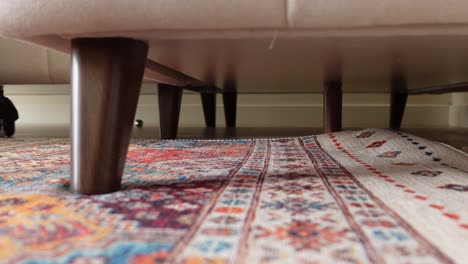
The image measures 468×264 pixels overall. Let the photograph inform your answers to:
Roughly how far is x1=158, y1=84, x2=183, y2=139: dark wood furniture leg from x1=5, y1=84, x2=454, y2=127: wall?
1109 millimetres

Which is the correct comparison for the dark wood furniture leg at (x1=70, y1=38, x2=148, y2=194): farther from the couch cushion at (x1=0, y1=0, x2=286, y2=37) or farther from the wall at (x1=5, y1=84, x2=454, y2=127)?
the wall at (x1=5, y1=84, x2=454, y2=127)

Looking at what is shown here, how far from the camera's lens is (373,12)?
1.62 ft

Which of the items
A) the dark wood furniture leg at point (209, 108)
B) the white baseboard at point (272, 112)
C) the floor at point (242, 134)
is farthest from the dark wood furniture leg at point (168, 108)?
the white baseboard at point (272, 112)

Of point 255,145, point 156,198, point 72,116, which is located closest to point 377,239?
point 156,198

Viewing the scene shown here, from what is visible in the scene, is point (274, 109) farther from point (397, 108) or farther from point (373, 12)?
point (373, 12)

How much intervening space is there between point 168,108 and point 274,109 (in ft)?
4.46

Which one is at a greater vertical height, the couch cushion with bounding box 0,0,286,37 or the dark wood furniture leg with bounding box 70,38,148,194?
the couch cushion with bounding box 0,0,286,37

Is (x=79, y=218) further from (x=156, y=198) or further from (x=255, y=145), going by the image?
(x=255, y=145)

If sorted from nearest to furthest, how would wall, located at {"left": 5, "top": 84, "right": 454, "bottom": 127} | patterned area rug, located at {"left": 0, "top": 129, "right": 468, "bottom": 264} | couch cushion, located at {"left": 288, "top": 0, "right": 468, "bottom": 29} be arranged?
patterned area rug, located at {"left": 0, "top": 129, "right": 468, "bottom": 264} → couch cushion, located at {"left": 288, "top": 0, "right": 468, "bottom": 29} → wall, located at {"left": 5, "top": 84, "right": 454, "bottom": 127}

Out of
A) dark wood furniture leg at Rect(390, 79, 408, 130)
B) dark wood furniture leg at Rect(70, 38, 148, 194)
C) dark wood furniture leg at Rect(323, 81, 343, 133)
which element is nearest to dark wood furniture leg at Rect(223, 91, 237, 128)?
dark wood furniture leg at Rect(390, 79, 408, 130)

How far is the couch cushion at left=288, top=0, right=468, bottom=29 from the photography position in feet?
1.59

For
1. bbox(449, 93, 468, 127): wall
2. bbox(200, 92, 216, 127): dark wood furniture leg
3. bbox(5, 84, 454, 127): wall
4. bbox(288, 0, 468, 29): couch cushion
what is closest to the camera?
bbox(288, 0, 468, 29): couch cushion

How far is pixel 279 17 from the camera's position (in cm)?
51

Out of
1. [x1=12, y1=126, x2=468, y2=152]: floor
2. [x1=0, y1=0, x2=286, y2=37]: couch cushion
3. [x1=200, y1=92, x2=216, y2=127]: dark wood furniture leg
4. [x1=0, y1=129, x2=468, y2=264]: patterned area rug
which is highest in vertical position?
[x1=0, y1=0, x2=286, y2=37]: couch cushion
